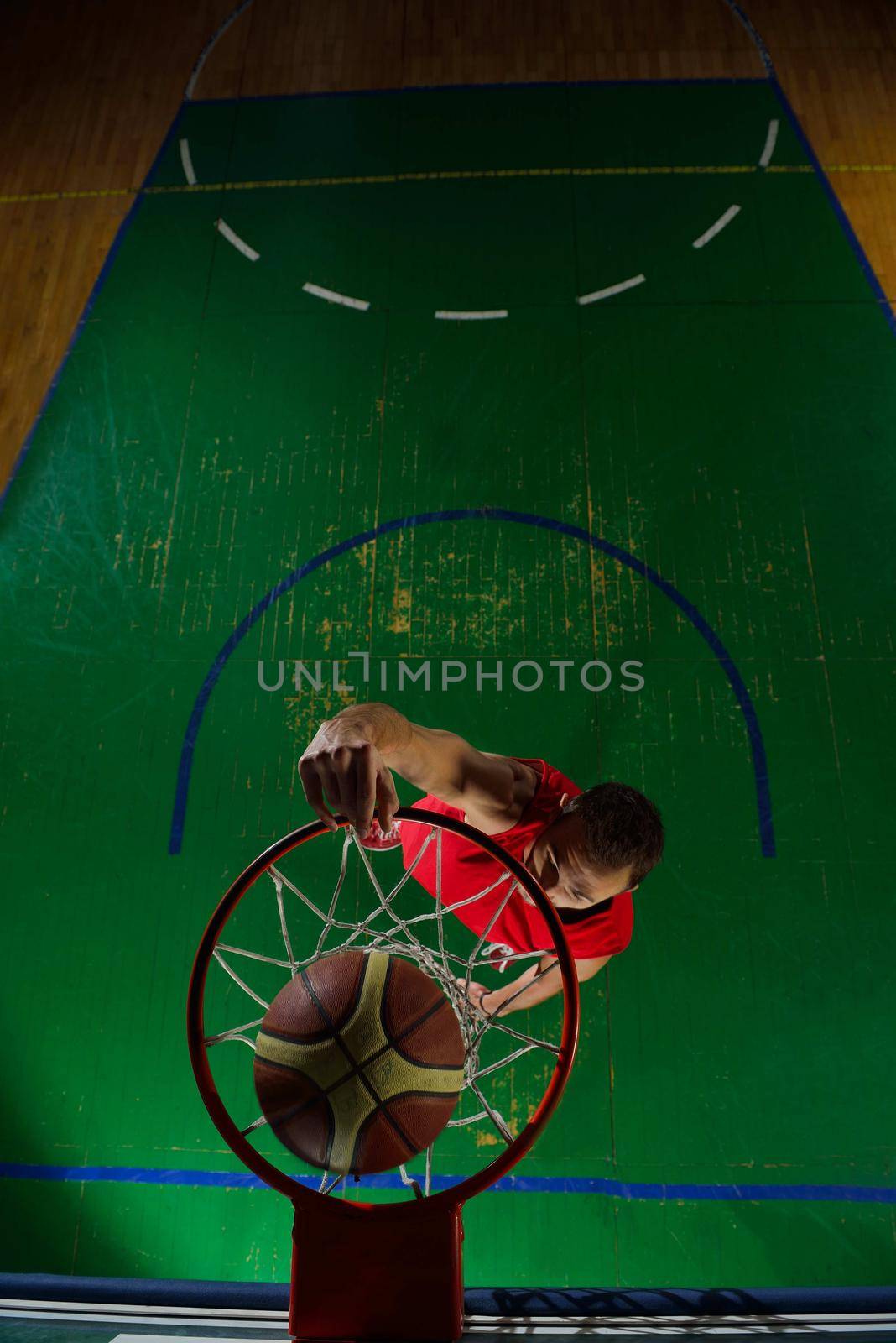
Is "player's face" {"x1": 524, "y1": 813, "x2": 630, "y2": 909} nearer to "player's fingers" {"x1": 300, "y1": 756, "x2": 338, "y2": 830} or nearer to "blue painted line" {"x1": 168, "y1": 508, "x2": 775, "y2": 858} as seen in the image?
"player's fingers" {"x1": 300, "y1": 756, "x2": 338, "y2": 830}

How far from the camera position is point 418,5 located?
5.94 meters

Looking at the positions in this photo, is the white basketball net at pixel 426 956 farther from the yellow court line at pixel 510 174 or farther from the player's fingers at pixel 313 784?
the yellow court line at pixel 510 174

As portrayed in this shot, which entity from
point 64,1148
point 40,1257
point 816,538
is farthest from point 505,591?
point 40,1257

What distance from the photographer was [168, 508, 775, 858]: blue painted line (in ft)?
12.0

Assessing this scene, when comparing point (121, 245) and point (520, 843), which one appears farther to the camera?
point (121, 245)

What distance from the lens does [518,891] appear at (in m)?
2.39

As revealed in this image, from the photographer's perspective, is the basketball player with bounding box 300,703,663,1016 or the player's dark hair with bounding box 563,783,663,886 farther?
the player's dark hair with bounding box 563,783,663,886

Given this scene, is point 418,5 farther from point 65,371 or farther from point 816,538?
point 816,538

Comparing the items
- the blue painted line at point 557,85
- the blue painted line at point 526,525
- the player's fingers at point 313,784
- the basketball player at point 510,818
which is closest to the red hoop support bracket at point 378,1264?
the basketball player at point 510,818

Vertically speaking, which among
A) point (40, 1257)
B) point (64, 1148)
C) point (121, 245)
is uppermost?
point (121, 245)

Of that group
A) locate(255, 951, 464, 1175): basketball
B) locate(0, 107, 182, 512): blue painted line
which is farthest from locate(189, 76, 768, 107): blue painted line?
locate(255, 951, 464, 1175): basketball

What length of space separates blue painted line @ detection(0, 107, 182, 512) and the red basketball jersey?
10.7ft

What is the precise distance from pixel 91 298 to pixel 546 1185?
502cm

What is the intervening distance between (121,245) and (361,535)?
2.57m
